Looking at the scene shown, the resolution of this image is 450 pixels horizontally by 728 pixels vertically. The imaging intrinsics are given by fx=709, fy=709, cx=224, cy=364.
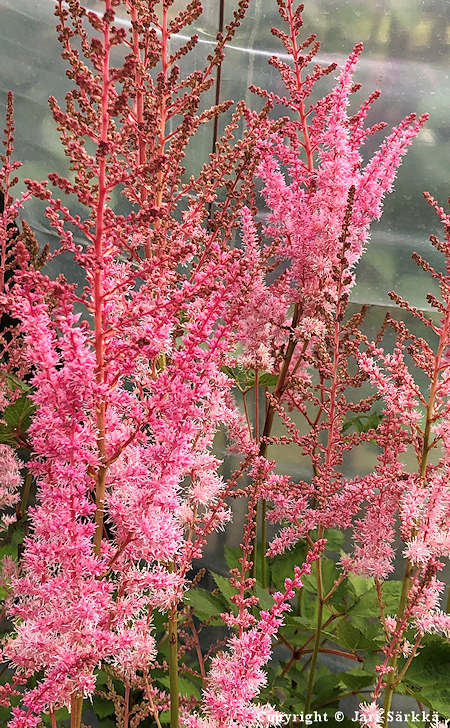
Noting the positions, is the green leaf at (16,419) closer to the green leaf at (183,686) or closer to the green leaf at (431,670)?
the green leaf at (183,686)

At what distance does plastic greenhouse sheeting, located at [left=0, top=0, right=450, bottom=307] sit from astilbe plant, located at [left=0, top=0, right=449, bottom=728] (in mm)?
329

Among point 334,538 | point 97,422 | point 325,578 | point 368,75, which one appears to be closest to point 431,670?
point 325,578

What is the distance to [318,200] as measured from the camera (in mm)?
854

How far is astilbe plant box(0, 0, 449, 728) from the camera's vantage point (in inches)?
20.0

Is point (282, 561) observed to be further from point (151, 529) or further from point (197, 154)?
point (197, 154)

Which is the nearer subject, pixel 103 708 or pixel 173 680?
pixel 173 680

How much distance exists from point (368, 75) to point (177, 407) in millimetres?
Answer: 902

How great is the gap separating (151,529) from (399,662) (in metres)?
0.53

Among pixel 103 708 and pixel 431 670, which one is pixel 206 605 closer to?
pixel 103 708

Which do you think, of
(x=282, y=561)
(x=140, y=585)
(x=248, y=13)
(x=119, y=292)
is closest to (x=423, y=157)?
(x=248, y=13)

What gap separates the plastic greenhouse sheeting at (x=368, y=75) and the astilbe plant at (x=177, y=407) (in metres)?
0.33

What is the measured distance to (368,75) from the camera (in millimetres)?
1207

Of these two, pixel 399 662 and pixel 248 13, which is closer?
pixel 399 662

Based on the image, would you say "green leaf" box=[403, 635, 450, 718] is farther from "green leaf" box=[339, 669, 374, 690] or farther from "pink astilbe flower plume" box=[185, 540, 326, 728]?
"pink astilbe flower plume" box=[185, 540, 326, 728]
